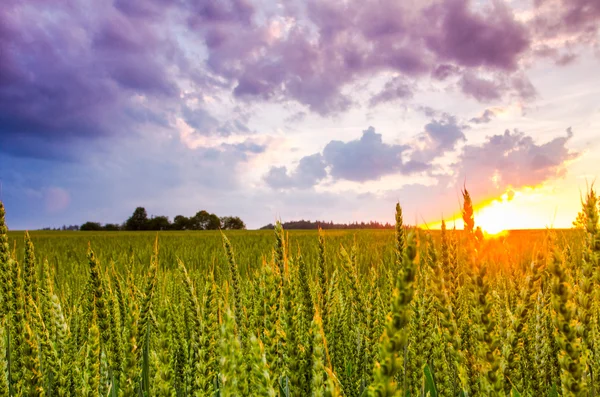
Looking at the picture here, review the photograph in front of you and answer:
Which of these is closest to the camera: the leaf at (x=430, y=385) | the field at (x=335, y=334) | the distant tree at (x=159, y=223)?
the field at (x=335, y=334)

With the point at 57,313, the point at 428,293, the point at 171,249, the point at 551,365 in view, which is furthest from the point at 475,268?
the point at 171,249

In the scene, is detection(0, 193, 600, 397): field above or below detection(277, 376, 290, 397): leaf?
above

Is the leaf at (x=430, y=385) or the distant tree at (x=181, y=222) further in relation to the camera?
the distant tree at (x=181, y=222)

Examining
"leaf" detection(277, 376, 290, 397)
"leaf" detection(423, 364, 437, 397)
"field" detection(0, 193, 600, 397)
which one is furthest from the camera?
"leaf" detection(423, 364, 437, 397)

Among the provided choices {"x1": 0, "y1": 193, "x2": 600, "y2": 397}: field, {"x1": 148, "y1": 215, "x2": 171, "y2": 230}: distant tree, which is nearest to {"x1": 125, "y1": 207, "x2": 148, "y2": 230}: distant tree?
{"x1": 148, "y1": 215, "x2": 171, "y2": 230}: distant tree

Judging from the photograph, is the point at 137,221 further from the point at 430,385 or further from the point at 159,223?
the point at 430,385

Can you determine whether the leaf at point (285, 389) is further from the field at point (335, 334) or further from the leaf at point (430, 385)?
the leaf at point (430, 385)

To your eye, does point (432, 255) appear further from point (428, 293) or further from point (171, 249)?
point (171, 249)

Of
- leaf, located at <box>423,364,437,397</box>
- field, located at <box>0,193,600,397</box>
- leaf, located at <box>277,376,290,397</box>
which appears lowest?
leaf, located at <box>423,364,437,397</box>

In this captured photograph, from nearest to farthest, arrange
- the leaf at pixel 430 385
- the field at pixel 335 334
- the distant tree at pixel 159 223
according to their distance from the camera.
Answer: the field at pixel 335 334, the leaf at pixel 430 385, the distant tree at pixel 159 223

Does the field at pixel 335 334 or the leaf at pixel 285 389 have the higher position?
the field at pixel 335 334

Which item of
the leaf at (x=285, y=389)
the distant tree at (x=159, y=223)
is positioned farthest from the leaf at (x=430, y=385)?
the distant tree at (x=159, y=223)

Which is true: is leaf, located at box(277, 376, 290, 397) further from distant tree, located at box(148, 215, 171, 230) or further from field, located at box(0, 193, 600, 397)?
distant tree, located at box(148, 215, 171, 230)

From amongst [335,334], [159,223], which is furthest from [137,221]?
[335,334]
